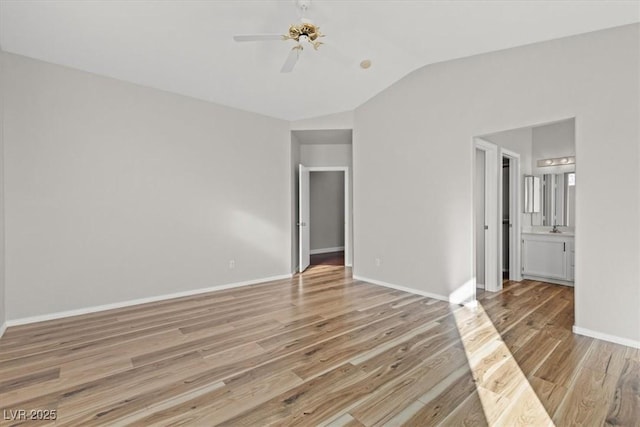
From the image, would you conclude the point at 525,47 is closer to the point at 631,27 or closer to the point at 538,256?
the point at 631,27

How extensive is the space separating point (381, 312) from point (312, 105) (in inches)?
132

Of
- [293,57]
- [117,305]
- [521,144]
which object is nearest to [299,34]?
[293,57]

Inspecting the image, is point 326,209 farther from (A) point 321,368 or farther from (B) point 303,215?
(A) point 321,368

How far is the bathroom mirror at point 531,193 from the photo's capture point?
521 centimetres

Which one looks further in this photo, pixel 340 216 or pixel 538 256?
pixel 340 216

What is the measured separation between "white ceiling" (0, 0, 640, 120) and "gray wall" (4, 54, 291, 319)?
1.23 feet

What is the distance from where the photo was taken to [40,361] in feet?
8.15

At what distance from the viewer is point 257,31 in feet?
10.8

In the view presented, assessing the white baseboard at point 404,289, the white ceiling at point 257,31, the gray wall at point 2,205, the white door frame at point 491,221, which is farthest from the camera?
the white door frame at point 491,221

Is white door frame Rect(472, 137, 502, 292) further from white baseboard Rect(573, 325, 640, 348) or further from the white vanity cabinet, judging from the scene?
white baseboard Rect(573, 325, 640, 348)

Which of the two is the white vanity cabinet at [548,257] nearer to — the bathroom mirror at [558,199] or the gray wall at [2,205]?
the bathroom mirror at [558,199]

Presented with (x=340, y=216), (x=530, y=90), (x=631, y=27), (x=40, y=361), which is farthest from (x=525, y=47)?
(x=340, y=216)

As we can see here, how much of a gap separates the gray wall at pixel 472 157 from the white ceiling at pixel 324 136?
18.3 inches

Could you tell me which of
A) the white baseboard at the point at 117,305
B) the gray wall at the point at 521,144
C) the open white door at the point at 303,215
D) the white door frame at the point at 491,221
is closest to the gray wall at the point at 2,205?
the white baseboard at the point at 117,305
